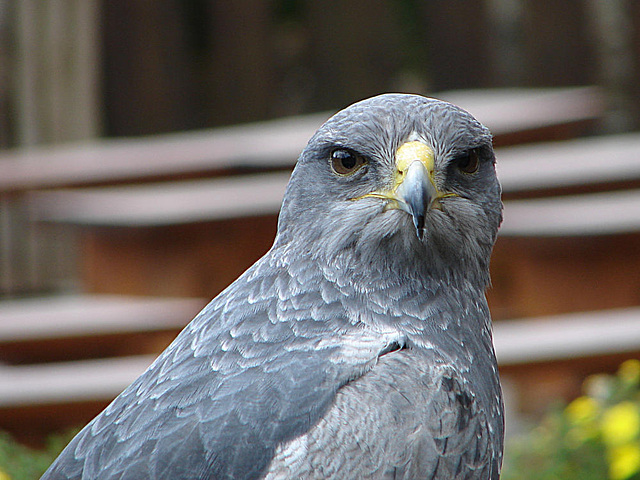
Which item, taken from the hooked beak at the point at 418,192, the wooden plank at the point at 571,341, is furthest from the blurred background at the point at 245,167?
the hooked beak at the point at 418,192

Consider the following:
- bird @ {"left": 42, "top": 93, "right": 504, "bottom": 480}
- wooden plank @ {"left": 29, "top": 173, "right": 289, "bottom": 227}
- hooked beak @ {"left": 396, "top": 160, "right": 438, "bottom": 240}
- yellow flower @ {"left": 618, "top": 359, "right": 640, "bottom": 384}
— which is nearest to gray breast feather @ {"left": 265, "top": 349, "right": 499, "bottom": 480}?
bird @ {"left": 42, "top": 93, "right": 504, "bottom": 480}

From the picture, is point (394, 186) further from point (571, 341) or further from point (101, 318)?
point (101, 318)

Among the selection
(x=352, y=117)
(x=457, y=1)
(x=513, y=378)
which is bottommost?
(x=513, y=378)

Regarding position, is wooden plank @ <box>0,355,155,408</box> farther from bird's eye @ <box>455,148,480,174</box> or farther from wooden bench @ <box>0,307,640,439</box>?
bird's eye @ <box>455,148,480,174</box>

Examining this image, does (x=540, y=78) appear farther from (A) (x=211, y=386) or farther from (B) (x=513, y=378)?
(A) (x=211, y=386)

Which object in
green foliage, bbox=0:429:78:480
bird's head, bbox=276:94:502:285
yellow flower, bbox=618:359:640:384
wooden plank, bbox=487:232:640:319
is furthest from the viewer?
wooden plank, bbox=487:232:640:319

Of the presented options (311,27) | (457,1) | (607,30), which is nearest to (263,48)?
(311,27)

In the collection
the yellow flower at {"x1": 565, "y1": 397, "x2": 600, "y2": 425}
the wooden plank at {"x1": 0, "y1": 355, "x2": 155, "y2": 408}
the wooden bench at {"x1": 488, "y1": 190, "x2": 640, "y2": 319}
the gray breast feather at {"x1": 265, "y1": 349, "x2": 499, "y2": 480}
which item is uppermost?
the gray breast feather at {"x1": 265, "y1": 349, "x2": 499, "y2": 480}

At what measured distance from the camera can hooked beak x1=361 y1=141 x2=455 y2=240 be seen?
7.20ft

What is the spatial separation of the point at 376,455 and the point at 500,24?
8921mm

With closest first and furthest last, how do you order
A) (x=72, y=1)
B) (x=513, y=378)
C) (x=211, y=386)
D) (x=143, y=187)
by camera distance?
1. (x=211, y=386)
2. (x=513, y=378)
3. (x=143, y=187)
4. (x=72, y=1)

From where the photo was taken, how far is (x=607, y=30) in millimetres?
9781

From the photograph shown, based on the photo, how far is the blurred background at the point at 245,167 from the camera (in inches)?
192

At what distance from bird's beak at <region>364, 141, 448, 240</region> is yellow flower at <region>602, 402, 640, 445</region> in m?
1.87
